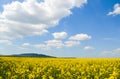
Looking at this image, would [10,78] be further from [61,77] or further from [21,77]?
[61,77]

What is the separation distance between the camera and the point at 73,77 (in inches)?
528

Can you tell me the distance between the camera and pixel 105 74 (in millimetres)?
14211

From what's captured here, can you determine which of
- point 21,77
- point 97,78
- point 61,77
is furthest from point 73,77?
point 21,77

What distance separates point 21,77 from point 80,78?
320 cm

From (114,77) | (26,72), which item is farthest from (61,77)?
(114,77)

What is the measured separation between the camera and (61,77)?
13.4 metres

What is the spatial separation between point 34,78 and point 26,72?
203cm

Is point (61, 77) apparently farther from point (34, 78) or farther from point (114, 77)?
point (114, 77)

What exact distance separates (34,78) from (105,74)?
3925 mm

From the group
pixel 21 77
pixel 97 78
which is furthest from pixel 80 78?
pixel 21 77

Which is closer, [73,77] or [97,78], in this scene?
[97,78]

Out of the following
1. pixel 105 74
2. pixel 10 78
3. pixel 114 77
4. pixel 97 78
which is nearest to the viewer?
pixel 114 77

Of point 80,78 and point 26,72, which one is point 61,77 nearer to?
point 80,78

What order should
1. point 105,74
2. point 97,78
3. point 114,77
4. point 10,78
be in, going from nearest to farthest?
point 114,77 < point 97,78 < point 10,78 < point 105,74
